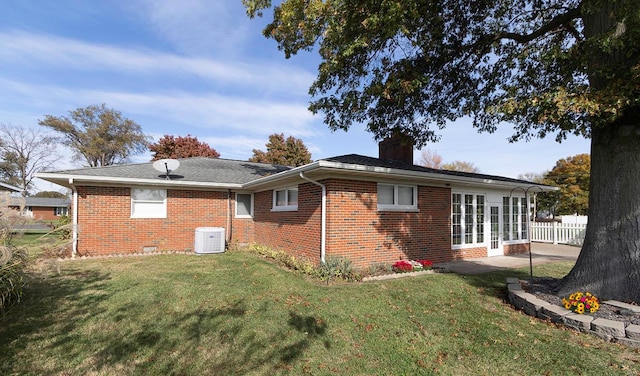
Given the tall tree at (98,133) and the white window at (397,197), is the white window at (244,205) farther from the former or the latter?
the tall tree at (98,133)

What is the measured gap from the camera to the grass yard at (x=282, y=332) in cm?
349

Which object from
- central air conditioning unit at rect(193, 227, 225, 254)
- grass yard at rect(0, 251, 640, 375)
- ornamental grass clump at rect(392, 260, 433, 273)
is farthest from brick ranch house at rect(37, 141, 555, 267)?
grass yard at rect(0, 251, 640, 375)

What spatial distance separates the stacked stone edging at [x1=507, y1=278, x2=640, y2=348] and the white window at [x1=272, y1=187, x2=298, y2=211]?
241 inches

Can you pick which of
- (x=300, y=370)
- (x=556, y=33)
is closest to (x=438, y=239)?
(x=556, y=33)

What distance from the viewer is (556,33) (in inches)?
304

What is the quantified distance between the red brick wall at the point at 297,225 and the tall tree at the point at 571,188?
28112 millimetres

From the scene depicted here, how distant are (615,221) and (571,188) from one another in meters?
29.3

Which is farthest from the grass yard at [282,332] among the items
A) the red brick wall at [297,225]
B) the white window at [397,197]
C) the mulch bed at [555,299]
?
the white window at [397,197]

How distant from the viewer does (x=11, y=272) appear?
Result: 4.60 m

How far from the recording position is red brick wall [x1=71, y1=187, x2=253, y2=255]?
1012 cm

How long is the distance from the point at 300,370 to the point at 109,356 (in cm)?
226

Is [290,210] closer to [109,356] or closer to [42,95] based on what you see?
[109,356]

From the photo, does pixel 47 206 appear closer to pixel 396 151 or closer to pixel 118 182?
pixel 118 182

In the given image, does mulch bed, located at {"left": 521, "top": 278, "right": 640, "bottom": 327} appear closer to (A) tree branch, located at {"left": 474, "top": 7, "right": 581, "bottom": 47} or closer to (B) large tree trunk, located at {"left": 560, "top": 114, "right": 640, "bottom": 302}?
(B) large tree trunk, located at {"left": 560, "top": 114, "right": 640, "bottom": 302}
